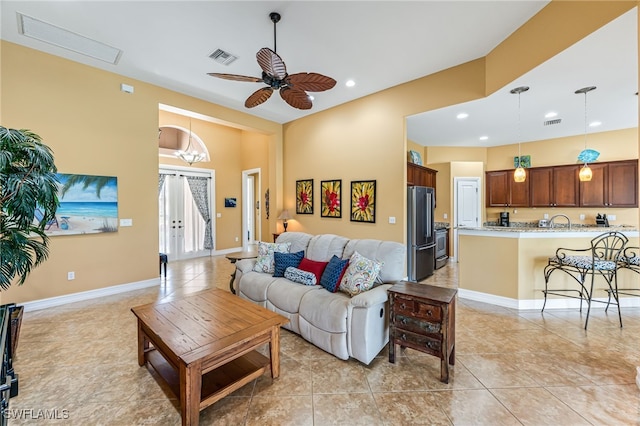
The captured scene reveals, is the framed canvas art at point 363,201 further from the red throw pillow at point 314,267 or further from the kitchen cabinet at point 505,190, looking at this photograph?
the kitchen cabinet at point 505,190

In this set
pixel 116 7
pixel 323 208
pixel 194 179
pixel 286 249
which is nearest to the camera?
pixel 116 7

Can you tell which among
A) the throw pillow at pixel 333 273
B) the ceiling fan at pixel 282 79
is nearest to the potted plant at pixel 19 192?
the ceiling fan at pixel 282 79

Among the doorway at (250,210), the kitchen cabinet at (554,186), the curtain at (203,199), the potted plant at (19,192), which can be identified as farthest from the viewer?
the doorway at (250,210)

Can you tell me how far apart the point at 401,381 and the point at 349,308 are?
678 millimetres

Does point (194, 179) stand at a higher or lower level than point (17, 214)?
higher

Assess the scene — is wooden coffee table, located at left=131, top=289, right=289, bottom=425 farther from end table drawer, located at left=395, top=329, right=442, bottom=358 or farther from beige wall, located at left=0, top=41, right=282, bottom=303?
beige wall, located at left=0, top=41, right=282, bottom=303

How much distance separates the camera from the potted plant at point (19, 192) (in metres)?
1.88

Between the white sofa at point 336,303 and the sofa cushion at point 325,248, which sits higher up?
the sofa cushion at point 325,248

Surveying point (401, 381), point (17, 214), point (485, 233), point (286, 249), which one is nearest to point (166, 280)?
point (286, 249)

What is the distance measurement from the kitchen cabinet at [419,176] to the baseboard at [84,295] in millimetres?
4983

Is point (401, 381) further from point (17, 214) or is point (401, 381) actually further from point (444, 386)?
point (17, 214)

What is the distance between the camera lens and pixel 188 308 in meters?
2.34

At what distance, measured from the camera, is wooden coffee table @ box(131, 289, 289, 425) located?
63.4 inches

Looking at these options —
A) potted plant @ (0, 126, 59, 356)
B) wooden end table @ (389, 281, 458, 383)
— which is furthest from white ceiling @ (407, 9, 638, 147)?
potted plant @ (0, 126, 59, 356)
